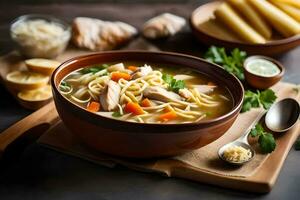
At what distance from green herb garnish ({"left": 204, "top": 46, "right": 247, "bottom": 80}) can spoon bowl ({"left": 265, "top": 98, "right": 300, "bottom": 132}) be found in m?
0.52

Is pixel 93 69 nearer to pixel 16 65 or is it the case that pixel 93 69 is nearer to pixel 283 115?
pixel 16 65

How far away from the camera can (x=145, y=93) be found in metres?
2.83

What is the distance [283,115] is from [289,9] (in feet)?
4.50

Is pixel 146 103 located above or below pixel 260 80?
above

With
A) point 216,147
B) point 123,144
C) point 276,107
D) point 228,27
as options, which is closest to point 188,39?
point 228,27

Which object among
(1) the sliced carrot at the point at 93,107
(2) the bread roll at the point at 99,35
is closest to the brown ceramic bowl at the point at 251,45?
(2) the bread roll at the point at 99,35

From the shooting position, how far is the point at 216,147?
2.82 m

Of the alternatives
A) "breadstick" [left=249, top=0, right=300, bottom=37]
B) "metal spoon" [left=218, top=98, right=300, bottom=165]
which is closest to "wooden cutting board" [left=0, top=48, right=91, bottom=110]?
"metal spoon" [left=218, top=98, right=300, bottom=165]

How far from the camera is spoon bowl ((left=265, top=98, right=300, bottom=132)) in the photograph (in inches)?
119

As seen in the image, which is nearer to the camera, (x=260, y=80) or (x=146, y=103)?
(x=146, y=103)

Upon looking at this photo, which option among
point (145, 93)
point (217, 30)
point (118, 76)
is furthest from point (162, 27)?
point (145, 93)

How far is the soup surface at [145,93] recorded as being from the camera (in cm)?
272

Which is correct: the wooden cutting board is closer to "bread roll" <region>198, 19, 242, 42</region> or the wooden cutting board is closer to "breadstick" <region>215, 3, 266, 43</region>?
"bread roll" <region>198, 19, 242, 42</region>

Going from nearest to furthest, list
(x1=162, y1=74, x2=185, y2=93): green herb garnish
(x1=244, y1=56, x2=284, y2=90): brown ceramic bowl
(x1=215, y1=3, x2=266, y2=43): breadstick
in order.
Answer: (x1=162, y1=74, x2=185, y2=93): green herb garnish → (x1=244, y1=56, x2=284, y2=90): brown ceramic bowl → (x1=215, y1=3, x2=266, y2=43): breadstick
